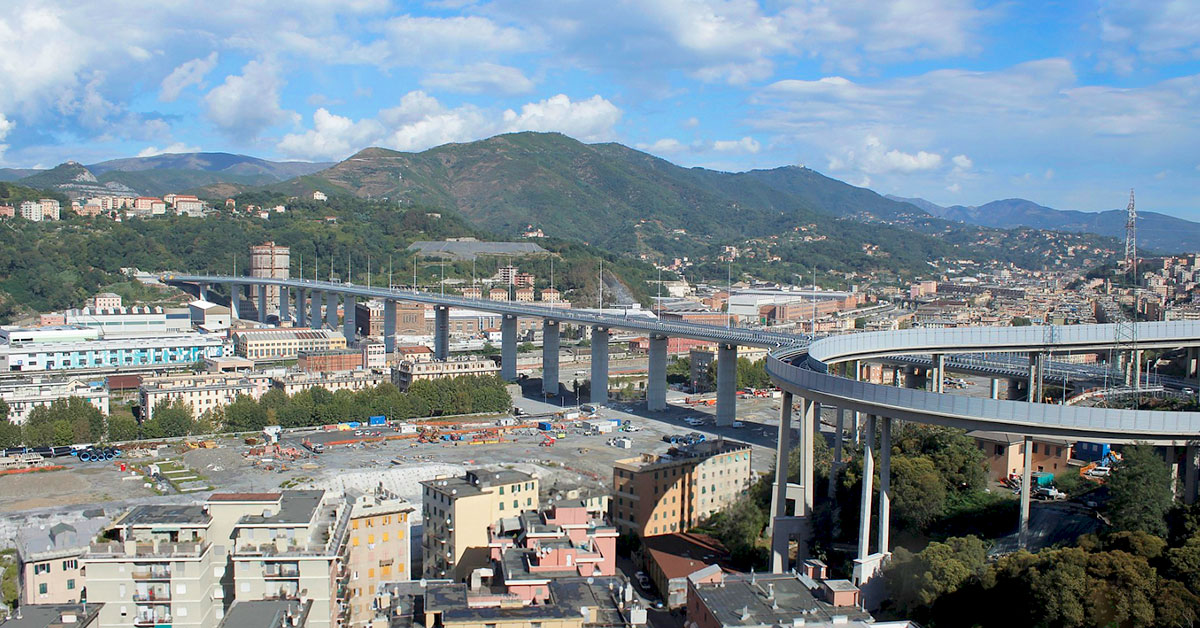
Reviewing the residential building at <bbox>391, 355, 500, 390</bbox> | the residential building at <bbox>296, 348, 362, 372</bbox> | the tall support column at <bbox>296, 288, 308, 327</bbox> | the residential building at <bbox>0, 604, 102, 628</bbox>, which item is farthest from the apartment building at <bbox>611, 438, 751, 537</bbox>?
the tall support column at <bbox>296, 288, 308, 327</bbox>

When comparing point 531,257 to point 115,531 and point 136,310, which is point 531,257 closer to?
point 136,310

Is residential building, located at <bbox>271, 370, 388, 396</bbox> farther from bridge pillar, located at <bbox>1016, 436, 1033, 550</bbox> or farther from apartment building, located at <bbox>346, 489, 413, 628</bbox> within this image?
bridge pillar, located at <bbox>1016, 436, 1033, 550</bbox>

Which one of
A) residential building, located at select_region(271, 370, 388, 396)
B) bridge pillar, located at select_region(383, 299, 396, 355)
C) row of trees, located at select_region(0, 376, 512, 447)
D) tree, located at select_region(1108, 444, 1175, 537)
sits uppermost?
tree, located at select_region(1108, 444, 1175, 537)

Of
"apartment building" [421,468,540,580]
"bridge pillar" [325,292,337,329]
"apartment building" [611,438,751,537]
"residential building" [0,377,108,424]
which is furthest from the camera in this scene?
"bridge pillar" [325,292,337,329]

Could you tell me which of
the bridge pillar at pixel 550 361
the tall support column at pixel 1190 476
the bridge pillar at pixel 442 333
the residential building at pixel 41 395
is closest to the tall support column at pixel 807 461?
the tall support column at pixel 1190 476

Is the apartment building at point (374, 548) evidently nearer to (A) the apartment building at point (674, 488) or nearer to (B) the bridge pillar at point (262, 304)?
(A) the apartment building at point (674, 488)

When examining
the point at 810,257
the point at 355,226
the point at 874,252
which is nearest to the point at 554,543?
the point at 355,226

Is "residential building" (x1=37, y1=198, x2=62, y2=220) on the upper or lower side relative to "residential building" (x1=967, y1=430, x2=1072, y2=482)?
upper
